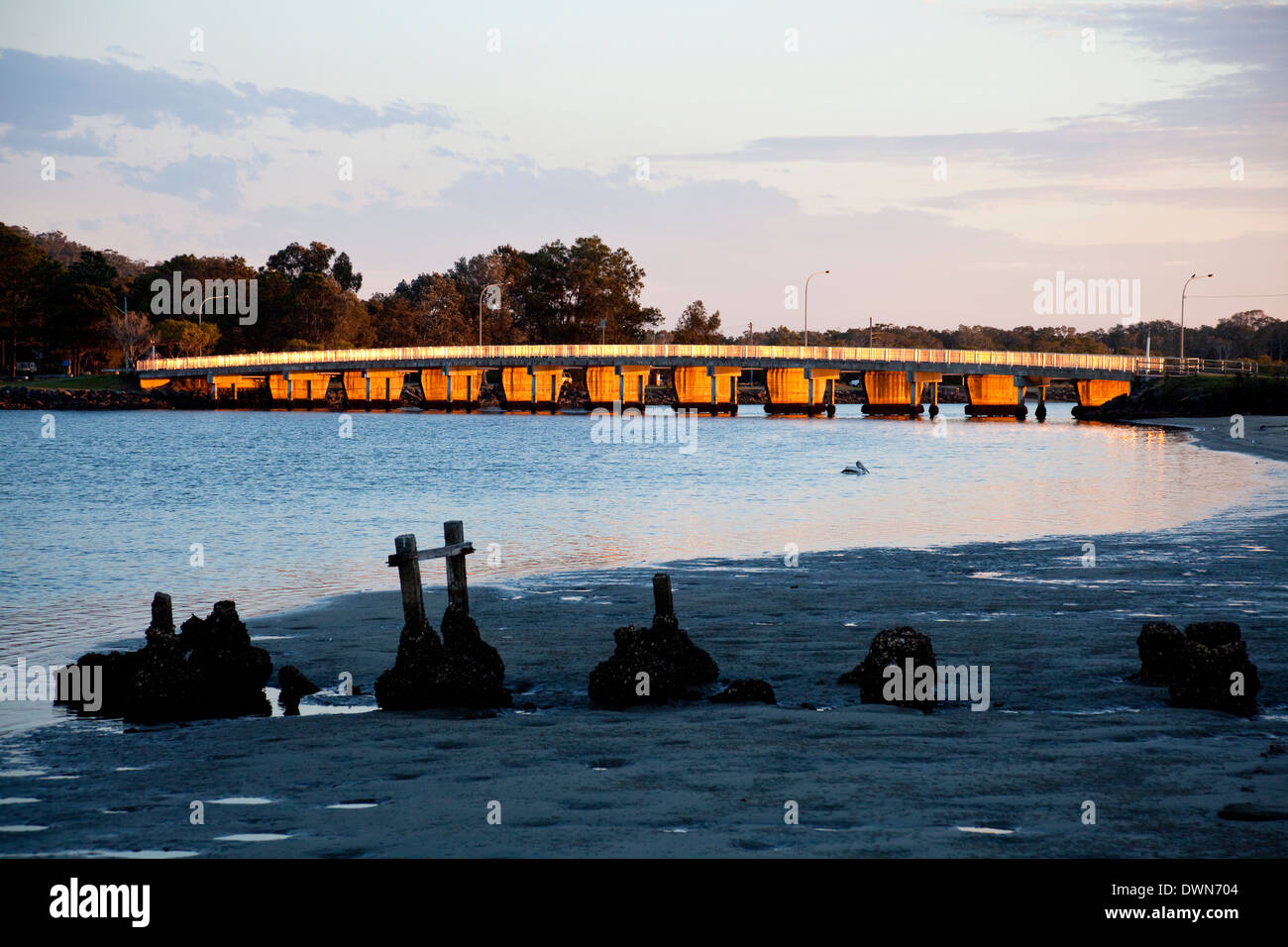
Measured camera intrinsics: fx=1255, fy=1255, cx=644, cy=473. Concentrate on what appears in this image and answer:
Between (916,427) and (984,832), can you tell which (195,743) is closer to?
(984,832)

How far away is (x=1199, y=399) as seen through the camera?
317 ft

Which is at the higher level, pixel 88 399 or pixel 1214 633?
pixel 88 399

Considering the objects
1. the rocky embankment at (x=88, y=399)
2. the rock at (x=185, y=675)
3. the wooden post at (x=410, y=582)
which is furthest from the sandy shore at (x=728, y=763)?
the rocky embankment at (x=88, y=399)

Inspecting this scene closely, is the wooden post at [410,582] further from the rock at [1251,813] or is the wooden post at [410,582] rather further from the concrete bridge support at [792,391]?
the concrete bridge support at [792,391]

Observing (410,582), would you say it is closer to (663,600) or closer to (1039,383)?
(663,600)

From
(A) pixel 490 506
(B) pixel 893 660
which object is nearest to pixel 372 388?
(A) pixel 490 506

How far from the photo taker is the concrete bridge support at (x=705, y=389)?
14075 centimetres

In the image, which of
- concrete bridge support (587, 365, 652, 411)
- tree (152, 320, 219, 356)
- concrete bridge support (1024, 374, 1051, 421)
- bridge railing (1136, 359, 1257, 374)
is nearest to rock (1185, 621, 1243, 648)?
bridge railing (1136, 359, 1257, 374)

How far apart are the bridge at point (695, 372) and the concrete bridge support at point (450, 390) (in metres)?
0.18

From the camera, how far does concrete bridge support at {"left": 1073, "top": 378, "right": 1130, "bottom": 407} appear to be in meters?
116

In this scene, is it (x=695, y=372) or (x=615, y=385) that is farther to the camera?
(x=695, y=372)

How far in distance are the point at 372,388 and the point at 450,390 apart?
14.3 m
